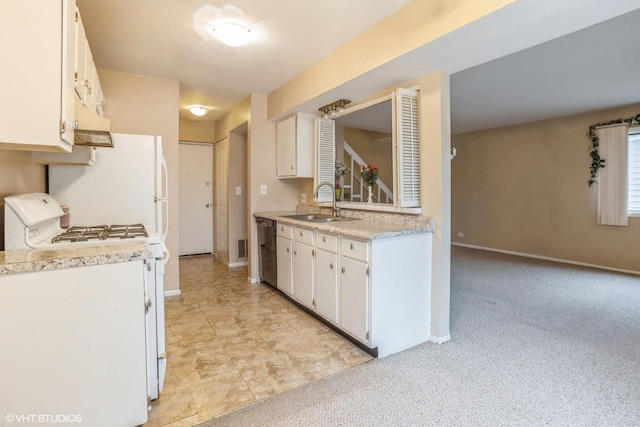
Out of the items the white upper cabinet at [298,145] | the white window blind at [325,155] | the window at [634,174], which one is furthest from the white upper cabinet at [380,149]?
the window at [634,174]

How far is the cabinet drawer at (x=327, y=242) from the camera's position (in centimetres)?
262

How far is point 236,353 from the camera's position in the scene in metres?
2.34

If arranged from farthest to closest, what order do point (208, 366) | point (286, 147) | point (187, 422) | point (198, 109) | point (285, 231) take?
point (198, 109) → point (286, 147) → point (285, 231) → point (208, 366) → point (187, 422)

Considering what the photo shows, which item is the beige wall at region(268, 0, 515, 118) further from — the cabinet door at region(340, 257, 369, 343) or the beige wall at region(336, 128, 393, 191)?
the cabinet door at region(340, 257, 369, 343)

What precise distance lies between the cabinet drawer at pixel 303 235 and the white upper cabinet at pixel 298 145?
94 centimetres

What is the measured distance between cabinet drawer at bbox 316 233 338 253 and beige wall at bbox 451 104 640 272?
4.82m

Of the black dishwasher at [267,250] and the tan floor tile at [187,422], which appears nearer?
the tan floor tile at [187,422]

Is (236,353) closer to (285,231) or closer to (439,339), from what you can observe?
(285,231)

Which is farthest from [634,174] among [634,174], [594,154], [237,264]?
[237,264]

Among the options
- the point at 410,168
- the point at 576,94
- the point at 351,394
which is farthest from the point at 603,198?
the point at 351,394

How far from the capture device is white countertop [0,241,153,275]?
1.26m

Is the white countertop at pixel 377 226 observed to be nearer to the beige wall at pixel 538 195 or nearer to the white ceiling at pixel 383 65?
the white ceiling at pixel 383 65

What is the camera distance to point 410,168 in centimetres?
260

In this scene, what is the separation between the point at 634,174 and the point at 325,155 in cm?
471
